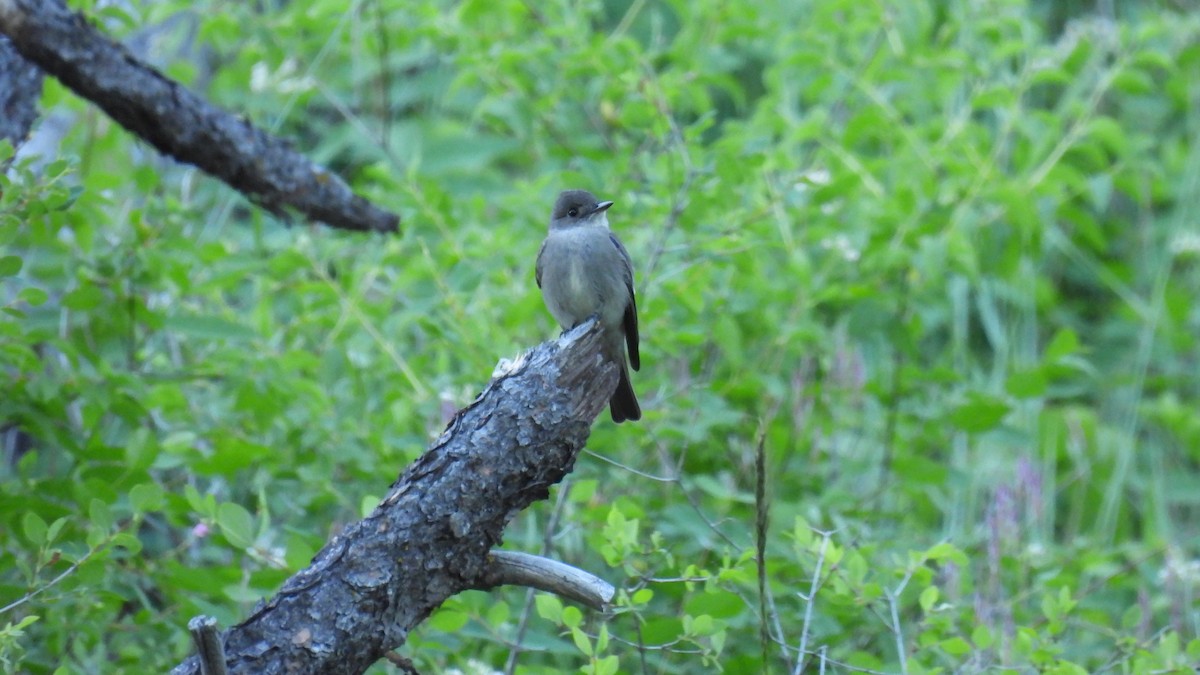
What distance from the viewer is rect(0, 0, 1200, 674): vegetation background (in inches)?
130

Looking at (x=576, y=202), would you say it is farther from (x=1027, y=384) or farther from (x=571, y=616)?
(x=571, y=616)

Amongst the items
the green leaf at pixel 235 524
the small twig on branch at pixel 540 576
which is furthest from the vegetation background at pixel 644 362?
the small twig on branch at pixel 540 576

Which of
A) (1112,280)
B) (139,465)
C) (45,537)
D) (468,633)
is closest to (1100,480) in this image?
(1112,280)

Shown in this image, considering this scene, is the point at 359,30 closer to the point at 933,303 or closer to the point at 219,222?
the point at 219,222

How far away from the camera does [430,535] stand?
250cm

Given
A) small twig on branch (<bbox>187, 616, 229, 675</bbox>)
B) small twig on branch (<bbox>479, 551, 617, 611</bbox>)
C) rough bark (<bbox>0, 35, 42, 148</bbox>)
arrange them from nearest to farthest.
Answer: small twig on branch (<bbox>187, 616, 229, 675</bbox>), small twig on branch (<bbox>479, 551, 617, 611</bbox>), rough bark (<bbox>0, 35, 42, 148</bbox>)

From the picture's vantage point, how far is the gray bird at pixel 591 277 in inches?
151

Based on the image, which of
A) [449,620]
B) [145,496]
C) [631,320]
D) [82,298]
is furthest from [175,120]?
[449,620]

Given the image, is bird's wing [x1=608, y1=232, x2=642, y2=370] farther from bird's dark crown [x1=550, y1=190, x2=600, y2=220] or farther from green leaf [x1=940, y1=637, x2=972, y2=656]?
green leaf [x1=940, y1=637, x2=972, y2=656]

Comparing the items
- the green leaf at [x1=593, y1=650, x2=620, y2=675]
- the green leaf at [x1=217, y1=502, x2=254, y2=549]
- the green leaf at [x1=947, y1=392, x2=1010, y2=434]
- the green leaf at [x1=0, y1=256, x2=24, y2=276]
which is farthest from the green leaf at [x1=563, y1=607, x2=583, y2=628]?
the green leaf at [x1=947, y1=392, x2=1010, y2=434]

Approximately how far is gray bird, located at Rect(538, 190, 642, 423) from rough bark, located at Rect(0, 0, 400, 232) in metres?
0.54

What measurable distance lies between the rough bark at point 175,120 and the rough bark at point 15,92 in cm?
19

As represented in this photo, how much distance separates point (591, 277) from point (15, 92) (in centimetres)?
165

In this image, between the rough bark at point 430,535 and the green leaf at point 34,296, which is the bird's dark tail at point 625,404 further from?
the green leaf at point 34,296
